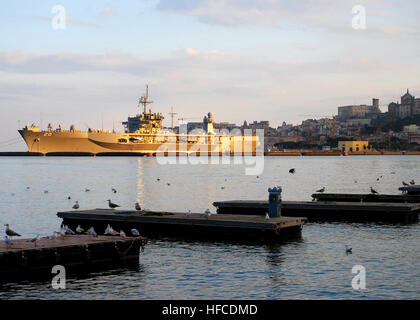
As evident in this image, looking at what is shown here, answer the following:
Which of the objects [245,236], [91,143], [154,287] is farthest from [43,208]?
[91,143]

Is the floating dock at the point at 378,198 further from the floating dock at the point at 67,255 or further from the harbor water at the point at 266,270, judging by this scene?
the floating dock at the point at 67,255

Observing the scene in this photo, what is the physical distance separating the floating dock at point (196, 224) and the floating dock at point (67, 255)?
6130mm

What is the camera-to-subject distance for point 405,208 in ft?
120

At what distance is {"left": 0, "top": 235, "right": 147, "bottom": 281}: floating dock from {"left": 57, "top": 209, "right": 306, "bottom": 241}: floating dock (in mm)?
6130

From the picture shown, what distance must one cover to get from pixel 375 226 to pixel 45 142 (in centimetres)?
16833

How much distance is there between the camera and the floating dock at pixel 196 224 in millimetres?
29000

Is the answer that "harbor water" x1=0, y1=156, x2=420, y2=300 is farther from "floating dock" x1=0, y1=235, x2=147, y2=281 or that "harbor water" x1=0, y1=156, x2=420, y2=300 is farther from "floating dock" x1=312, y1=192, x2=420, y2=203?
"floating dock" x1=312, y1=192, x2=420, y2=203

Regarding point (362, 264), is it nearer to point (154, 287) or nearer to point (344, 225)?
point (154, 287)

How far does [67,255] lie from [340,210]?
70.5ft

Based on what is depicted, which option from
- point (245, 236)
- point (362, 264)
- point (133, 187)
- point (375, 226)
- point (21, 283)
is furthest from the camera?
point (133, 187)

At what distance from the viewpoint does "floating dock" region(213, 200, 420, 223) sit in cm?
3694

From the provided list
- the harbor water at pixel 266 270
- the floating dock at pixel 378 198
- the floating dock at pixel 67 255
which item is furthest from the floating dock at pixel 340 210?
the floating dock at pixel 67 255

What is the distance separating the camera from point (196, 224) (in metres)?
30.4

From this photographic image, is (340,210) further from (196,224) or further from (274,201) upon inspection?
(196,224)
